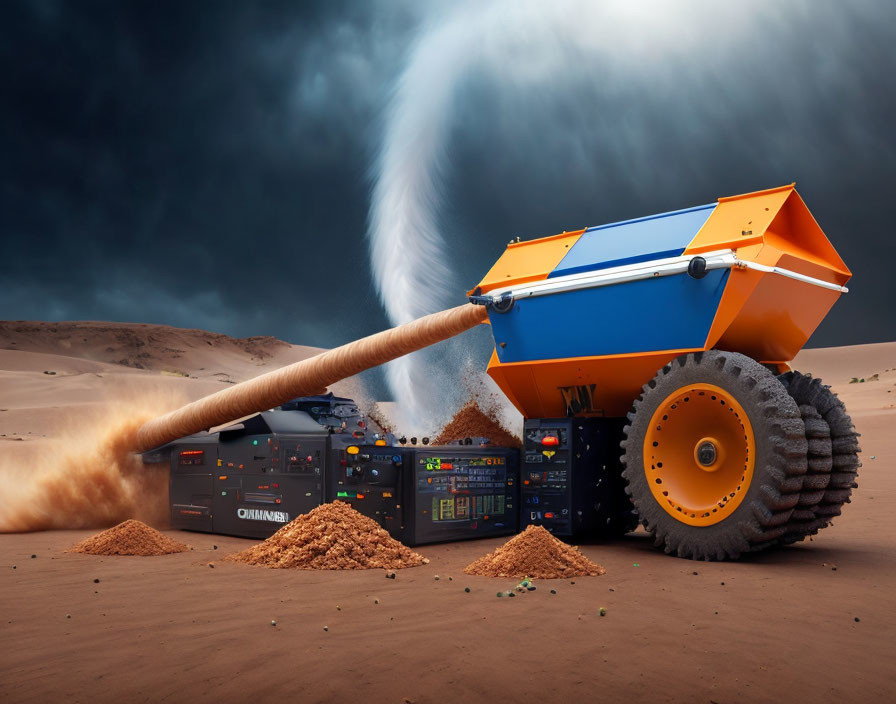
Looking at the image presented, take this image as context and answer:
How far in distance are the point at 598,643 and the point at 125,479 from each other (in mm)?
8236

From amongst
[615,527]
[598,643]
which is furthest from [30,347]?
[598,643]

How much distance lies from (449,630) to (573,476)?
164 inches

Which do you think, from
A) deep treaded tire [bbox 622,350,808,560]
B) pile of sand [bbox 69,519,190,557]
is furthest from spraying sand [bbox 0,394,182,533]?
deep treaded tire [bbox 622,350,808,560]

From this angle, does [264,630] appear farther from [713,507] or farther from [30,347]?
[30,347]

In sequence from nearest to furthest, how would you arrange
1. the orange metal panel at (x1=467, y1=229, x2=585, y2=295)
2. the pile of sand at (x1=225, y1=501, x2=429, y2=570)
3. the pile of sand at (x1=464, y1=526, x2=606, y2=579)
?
the pile of sand at (x1=464, y1=526, x2=606, y2=579)
the pile of sand at (x1=225, y1=501, x2=429, y2=570)
the orange metal panel at (x1=467, y1=229, x2=585, y2=295)

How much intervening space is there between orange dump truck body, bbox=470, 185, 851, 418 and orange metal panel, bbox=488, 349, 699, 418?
0.5 inches

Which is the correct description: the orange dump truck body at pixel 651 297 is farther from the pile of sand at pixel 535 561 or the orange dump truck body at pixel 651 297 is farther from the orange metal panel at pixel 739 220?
the pile of sand at pixel 535 561

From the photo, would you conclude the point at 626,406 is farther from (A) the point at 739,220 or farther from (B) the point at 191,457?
(B) the point at 191,457

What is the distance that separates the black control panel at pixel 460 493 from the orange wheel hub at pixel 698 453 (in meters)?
1.97

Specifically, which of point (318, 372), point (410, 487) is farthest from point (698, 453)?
point (318, 372)

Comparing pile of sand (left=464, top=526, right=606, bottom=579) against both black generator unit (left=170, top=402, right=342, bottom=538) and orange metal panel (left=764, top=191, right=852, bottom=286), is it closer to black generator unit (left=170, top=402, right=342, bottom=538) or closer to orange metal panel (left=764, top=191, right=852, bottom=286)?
black generator unit (left=170, top=402, right=342, bottom=538)

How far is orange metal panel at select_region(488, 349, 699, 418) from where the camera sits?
844 centimetres

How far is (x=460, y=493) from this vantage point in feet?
29.3

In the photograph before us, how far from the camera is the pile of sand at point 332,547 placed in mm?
7207
